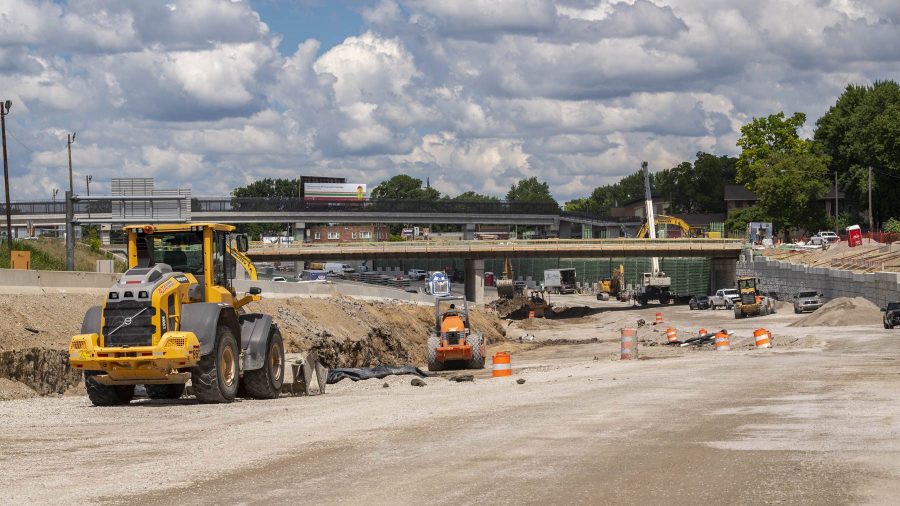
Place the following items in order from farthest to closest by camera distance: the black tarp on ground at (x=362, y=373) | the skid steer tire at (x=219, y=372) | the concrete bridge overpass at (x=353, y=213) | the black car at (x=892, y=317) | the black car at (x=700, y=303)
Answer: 1. the concrete bridge overpass at (x=353, y=213)
2. the black car at (x=700, y=303)
3. the black car at (x=892, y=317)
4. the black tarp on ground at (x=362, y=373)
5. the skid steer tire at (x=219, y=372)

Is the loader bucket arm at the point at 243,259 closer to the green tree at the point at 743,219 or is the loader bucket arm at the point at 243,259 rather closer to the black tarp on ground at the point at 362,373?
the black tarp on ground at the point at 362,373

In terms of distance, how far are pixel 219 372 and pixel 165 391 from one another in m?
3.20

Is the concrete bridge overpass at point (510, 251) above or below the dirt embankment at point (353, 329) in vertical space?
above

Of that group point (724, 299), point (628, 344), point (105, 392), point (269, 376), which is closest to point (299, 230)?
point (724, 299)

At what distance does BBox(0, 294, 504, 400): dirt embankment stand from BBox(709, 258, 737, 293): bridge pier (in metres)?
34.7

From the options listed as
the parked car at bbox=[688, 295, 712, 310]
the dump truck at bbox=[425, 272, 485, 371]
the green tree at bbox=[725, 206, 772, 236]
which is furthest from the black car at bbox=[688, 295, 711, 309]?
the dump truck at bbox=[425, 272, 485, 371]

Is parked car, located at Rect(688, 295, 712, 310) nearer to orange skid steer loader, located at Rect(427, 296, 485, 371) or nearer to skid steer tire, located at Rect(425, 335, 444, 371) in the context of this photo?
orange skid steer loader, located at Rect(427, 296, 485, 371)

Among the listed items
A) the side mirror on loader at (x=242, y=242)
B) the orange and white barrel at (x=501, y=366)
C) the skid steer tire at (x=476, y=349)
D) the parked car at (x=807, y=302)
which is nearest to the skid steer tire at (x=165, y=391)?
the side mirror on loader at (x=242, y=242)

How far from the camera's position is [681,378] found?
84.5 feet

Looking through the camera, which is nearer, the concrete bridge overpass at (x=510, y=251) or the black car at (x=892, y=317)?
the black car at (x=892, y=317)

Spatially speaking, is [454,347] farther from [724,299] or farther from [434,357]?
[724,299]

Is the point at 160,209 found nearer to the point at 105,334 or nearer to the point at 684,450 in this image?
the point at 105,334

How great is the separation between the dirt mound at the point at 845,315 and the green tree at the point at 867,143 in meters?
53.9

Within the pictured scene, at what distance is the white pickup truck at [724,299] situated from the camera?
84.4m
